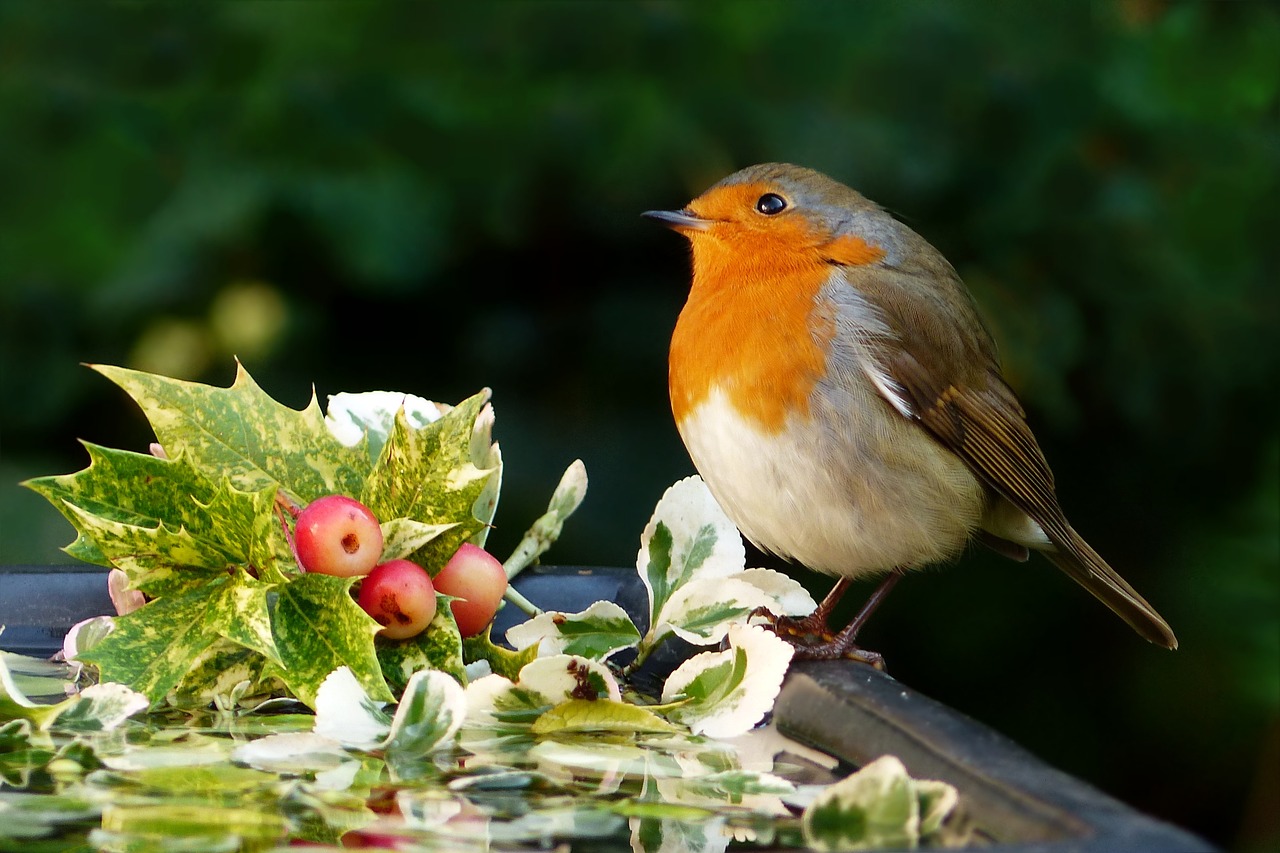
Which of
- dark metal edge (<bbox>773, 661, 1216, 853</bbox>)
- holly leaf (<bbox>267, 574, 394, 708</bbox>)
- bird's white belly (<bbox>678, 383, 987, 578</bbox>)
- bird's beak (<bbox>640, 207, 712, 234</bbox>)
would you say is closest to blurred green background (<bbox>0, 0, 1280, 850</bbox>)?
bird's beak (<bbox>640, 207, 712, 234</bbox>)

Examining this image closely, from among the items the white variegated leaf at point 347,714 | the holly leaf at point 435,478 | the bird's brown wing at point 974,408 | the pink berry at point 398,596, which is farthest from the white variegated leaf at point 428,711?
the bird's brown wing at point 974,408

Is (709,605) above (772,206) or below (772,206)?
below

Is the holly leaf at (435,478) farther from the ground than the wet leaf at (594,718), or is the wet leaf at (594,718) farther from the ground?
the holly leaf at (435,478)

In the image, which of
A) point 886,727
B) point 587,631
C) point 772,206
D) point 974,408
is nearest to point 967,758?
point 886,727

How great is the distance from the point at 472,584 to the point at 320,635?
0.23 meters

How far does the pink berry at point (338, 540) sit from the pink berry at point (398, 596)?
0.11 feet

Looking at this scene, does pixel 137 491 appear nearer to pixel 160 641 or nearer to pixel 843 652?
pixel 160 641

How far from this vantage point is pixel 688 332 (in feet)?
8.39

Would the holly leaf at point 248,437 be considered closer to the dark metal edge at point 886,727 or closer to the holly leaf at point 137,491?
the holly leaf at point 137,491

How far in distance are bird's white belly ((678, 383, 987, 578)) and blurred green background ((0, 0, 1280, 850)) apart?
1.15 m

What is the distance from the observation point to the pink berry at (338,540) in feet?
5.52

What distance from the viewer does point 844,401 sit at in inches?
94.0

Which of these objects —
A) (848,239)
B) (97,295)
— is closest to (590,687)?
(848,239)

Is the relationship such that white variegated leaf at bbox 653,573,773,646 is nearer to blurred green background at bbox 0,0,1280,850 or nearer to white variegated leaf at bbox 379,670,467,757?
white variegated leaf at bbox 379,670,467,757
